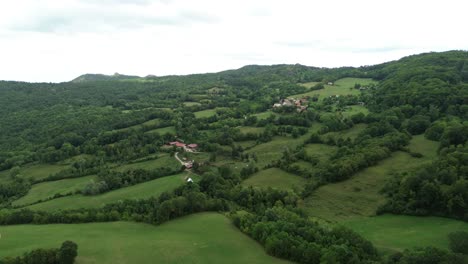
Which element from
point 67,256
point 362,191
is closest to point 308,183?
point 362,191

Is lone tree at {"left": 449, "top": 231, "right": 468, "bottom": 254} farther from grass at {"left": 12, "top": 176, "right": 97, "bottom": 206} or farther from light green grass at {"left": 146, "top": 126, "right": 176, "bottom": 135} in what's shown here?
light green grass at {"left": 146, "top": 126, "right": 176, "bottom": 135}

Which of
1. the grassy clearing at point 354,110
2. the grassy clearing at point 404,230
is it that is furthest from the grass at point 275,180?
the grassy clearing at point 354,110

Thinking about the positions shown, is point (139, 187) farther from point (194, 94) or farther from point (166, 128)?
point (194, 94)

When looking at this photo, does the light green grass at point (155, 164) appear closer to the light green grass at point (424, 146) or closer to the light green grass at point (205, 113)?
the light green grass at point (205, 113)

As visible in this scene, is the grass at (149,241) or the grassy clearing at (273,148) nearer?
the grass at (149,241)

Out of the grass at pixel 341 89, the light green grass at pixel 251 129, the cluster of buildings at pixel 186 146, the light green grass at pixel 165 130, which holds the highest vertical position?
the grass at pixel 341 89

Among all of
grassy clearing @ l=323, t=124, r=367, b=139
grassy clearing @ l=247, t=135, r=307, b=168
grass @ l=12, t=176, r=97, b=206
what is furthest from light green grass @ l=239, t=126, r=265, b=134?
grass @ l=12, t=176, r=97, b=206
